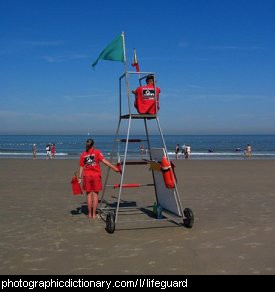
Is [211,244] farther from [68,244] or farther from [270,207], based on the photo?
[270,207]

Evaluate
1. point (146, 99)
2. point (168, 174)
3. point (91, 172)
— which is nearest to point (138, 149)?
point (91, 172)

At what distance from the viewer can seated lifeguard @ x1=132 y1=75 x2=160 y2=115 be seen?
778cm

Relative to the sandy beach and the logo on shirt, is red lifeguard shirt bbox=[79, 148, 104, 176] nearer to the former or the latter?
the sandy beach

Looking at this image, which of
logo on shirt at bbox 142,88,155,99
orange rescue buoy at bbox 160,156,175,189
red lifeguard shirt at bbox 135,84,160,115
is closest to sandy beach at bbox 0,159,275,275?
orange rescue buoy at bbox 160,156,175,189

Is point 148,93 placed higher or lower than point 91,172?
higher

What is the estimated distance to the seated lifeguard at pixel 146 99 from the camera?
7781 mm

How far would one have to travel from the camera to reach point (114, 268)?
5332 mm

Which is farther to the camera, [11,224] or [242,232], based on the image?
[11,224]

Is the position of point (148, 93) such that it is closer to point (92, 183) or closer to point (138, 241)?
point (92, 183)

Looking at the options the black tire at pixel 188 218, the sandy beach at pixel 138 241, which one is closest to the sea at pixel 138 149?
the black tire at pixel 188 218

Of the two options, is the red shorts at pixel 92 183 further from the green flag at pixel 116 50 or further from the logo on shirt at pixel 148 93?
the green flag at pixel 116 50

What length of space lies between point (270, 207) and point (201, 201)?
6.22 ft

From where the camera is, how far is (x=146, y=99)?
7.82 meters
